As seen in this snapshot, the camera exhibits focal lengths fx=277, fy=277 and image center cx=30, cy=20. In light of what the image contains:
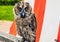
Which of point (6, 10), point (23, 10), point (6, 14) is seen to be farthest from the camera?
point (6, 10)

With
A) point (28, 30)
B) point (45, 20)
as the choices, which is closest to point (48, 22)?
point (45, 20)

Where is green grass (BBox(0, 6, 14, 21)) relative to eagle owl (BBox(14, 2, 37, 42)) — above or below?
below

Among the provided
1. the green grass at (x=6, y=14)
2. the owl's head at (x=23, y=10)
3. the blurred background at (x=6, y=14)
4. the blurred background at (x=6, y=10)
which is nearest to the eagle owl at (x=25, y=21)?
the owl's head at (x=23, y=10)

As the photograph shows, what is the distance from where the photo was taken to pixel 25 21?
2.48 metres

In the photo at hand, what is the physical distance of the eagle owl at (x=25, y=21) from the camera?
244 cm

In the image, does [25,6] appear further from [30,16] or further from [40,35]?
[40,35]

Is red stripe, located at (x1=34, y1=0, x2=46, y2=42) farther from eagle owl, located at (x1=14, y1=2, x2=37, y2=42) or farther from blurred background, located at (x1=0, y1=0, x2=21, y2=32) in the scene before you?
blurred background, located at (x1=0, y1=0, x2=21, y2=32)

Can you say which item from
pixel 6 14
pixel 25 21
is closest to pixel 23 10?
pixel 25 21

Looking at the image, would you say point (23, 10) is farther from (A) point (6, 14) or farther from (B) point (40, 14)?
(A) point (6, 14)

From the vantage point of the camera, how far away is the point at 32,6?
8.75 feet

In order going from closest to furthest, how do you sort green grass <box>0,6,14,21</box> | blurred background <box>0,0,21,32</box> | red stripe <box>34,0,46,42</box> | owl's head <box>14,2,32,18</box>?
owl's head <box>14,2,32,18</box> → red stripe <box>34,0,46,42</box> → blurred background <box>0,0,21,32</box> → green grass <box>0,6,14,21</box>

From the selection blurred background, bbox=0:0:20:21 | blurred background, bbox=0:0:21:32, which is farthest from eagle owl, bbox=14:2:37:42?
blurred background, bbox=0:0:20:21

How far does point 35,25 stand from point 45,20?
118 mm

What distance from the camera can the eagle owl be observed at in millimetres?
2438
